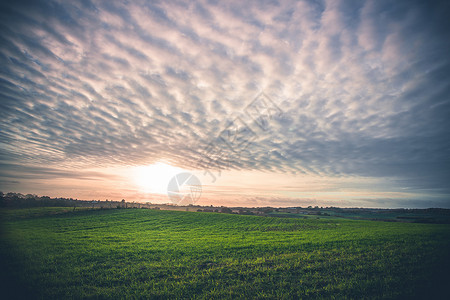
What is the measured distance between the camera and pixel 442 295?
7.17 metres

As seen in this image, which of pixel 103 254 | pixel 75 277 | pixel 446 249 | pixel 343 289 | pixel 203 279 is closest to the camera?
pixel 343 289

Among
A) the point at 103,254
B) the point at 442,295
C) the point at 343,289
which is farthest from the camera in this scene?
the point at 103,254

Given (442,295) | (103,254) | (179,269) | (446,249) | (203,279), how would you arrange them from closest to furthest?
(442,295)
(203,279)
(179,269)
(446,249)
(103,254)

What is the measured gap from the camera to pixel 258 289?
8.33 metres

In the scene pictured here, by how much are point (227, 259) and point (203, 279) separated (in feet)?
11.6

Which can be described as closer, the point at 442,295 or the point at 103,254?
the point at 442,295

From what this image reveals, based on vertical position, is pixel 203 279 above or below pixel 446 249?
below

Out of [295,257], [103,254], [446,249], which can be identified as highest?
[446,249]

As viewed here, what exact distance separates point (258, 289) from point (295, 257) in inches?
225

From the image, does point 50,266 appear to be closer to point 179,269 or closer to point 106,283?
point 106,283

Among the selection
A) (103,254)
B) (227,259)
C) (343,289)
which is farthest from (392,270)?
(103,254)

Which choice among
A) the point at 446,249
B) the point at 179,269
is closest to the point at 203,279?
the point at 179,269

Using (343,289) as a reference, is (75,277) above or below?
below

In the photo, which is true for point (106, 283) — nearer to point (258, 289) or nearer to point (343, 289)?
point (258, 289)
